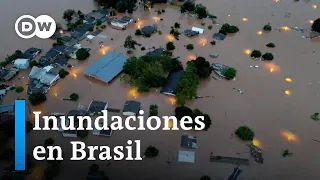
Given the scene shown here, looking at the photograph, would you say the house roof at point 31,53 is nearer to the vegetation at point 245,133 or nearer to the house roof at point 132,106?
the house roof at point 132,106

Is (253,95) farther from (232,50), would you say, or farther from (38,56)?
(38,56)

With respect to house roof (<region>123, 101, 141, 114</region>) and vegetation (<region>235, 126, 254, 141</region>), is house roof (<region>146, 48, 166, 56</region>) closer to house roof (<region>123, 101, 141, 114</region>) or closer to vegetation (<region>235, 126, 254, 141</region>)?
house roof (<region>123, 101, 141, 114</region>)

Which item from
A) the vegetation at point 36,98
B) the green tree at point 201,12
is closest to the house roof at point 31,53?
the vegetation at point 36,98

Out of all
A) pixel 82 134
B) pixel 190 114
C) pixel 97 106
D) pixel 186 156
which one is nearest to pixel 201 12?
pixel 190 114

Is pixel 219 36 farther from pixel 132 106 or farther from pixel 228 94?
pixel 132 106

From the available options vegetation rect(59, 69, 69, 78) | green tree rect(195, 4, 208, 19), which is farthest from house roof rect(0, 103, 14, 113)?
green tree rect(195, 4, 208, 19)

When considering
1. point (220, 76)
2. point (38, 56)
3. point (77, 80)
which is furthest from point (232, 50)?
point (38, 56)
